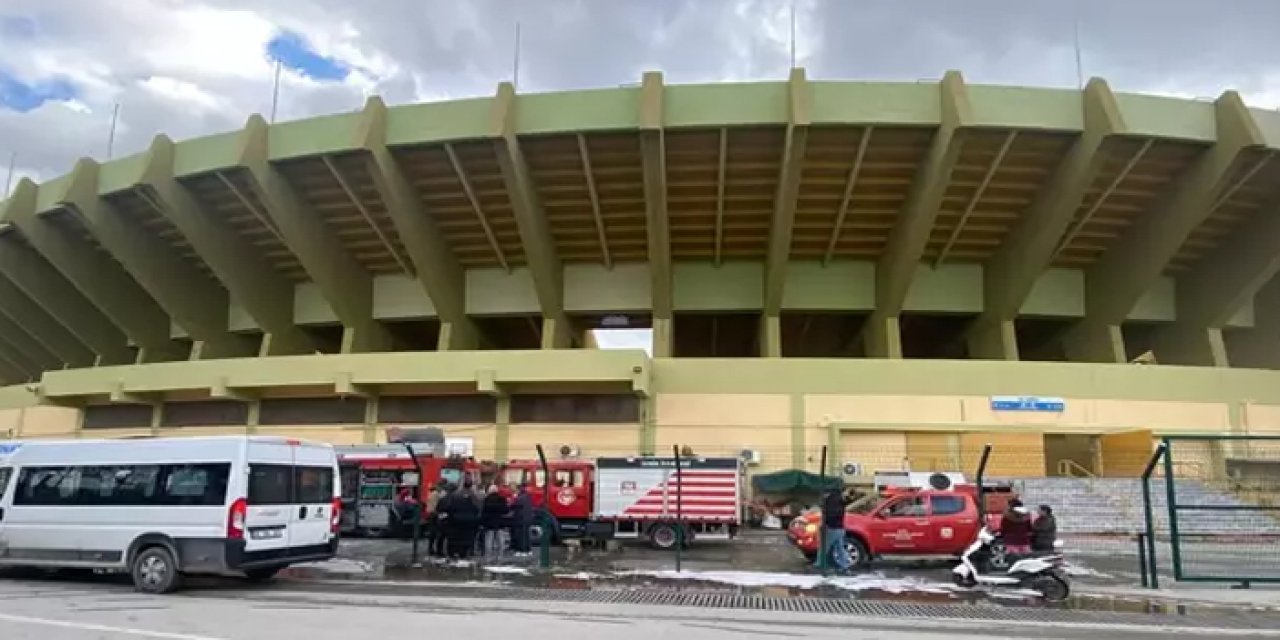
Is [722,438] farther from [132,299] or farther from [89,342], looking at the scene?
[89,342]

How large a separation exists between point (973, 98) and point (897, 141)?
245 cm

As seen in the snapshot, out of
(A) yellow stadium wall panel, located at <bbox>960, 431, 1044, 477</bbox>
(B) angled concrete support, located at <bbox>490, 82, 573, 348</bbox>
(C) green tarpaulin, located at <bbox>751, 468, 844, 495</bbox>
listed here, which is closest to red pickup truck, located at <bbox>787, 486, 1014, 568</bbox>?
(C) green tarpaulin, located at <bbox>751, 468, 844, 495</bbox>

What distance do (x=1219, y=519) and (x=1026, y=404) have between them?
13.2 meters

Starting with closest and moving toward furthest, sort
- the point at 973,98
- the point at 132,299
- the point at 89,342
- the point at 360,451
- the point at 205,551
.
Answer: the point at 205,551, the point at 360,451, the point at 973,98, the point at 132,299, the point at 89,342

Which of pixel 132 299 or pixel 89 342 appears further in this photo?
pixel 89 342

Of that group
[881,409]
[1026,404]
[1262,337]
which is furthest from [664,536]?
[1262,337]

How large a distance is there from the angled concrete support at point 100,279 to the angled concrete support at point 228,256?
4.30 meters

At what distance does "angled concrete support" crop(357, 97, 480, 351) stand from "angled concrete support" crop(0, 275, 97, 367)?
2023 cm

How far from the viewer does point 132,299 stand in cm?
3591

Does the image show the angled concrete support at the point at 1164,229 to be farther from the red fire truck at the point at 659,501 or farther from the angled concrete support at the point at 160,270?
the angled concrete support at the point at 160,270

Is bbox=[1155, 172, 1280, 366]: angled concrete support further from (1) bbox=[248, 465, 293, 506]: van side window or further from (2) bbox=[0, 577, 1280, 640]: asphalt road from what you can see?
(1) bbox=[248, 465, 293, 506]: van side window

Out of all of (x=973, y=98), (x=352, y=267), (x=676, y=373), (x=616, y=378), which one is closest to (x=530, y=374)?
(x=616, y=378)

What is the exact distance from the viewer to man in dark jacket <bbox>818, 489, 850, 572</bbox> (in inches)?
548

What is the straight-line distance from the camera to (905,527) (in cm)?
1534
